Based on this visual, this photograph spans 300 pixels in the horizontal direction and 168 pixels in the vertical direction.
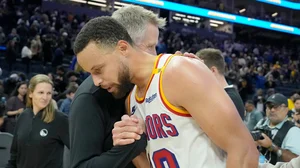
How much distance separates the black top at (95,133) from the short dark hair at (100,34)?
0.70 feet

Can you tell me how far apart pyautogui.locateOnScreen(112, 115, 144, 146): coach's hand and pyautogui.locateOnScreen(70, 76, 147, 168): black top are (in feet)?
0.09

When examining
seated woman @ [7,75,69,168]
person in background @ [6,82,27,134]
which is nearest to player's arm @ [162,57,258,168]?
seated woman @ [7,75,69,168]

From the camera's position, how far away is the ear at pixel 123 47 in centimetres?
155

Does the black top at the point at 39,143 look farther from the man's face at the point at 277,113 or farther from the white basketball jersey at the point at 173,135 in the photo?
the man's face at the point at 277,113

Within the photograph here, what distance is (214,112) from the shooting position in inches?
53.4

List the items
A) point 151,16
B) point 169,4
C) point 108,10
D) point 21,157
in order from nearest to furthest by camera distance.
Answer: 1. point 151,16
2. point 21,157
3. point 169,4
4. point 108,10

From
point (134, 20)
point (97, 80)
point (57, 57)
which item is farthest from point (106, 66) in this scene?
point (57, 57)

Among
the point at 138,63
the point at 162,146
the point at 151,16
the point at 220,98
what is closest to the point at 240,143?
the point at 220,98

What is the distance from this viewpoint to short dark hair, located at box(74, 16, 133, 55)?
152cm

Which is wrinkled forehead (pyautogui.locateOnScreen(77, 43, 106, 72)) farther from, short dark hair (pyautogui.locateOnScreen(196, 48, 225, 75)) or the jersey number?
short dark hair (pyautogui.locateOnScreen(196, 48, 225, 75))

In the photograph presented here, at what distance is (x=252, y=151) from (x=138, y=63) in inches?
22.5

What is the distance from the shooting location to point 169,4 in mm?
19328

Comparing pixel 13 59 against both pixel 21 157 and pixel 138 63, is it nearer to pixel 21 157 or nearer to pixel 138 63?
pixel 21 157

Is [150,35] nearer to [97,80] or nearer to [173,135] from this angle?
[97,80]
